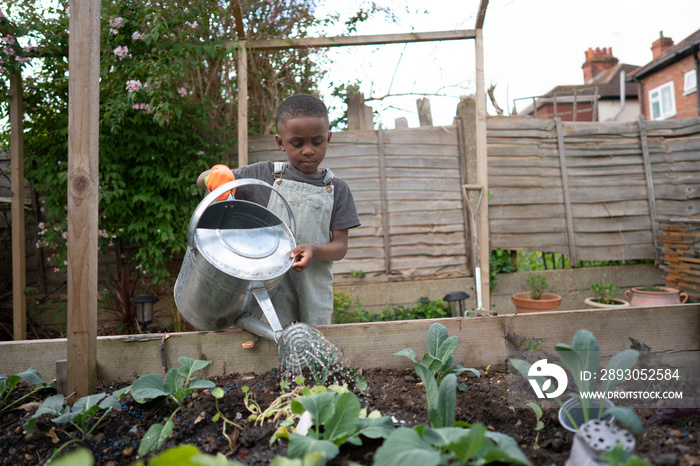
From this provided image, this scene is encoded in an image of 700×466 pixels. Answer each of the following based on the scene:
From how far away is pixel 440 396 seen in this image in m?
0.95

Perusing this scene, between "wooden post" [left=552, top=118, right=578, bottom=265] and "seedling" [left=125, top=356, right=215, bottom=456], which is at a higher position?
"wooden post" [left=552, top=118, right=578, bottom=265]

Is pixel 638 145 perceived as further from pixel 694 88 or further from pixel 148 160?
pixel 694 88

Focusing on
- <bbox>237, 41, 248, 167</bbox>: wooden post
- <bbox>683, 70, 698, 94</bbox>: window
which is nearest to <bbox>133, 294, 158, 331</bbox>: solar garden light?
<bbox>237, 41, 248, 167</bbox>: wooden post

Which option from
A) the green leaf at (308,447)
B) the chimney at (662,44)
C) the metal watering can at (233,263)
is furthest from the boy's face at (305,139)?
the chimney at (662,44)

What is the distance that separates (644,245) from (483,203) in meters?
2.62

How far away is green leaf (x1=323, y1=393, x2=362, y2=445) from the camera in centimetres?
92

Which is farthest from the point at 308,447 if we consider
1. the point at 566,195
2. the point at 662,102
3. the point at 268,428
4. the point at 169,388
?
the point at 662,102

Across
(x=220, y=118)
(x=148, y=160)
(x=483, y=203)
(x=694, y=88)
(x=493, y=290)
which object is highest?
(x=694, y=88)

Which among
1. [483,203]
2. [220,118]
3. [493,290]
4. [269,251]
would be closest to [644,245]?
[493,290]

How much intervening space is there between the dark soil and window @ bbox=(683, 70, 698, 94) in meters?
14.7

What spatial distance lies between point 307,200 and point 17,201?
2.95m

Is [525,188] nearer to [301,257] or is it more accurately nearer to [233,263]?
[301,257]

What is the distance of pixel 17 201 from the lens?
3420 mm

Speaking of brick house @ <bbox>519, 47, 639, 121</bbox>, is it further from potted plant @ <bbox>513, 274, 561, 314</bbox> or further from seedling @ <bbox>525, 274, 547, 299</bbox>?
potted plant @ <bbox>513, 274, 561, 314</bbox>
